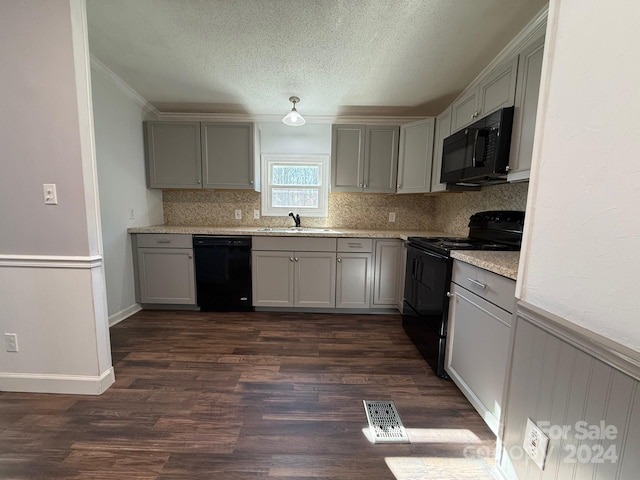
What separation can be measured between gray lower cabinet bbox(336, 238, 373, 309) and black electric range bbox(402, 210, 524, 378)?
50cm

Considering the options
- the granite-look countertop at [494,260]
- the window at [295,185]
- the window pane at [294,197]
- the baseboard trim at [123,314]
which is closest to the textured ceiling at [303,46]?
the window at [295,185]

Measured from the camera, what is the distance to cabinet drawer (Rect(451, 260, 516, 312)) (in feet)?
4.02

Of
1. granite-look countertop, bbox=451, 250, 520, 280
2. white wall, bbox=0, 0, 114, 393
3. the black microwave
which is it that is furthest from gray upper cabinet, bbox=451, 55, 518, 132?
white wall, bbox=0, 0, 114, 393

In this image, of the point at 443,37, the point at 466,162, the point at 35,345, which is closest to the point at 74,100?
the point at 35,345

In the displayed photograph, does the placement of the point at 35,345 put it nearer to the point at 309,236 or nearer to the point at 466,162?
the point at 309,236

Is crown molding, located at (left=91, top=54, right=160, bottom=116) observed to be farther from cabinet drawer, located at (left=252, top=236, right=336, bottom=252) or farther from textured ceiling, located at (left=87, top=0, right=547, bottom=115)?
cabinet drawer, located at (left=252, top=236, right=336, bottom=252)

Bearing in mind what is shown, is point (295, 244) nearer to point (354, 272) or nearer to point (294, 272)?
point (294, 272)

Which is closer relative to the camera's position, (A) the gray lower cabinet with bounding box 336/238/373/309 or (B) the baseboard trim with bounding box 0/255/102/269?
(B) the baseboard trim with bounding box 0/255/102/269

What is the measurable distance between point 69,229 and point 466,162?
268cm

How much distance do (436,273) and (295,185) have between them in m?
2.12

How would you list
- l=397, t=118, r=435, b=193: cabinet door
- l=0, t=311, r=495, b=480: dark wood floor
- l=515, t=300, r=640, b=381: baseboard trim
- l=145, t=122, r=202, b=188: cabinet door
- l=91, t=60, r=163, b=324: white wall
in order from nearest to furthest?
1. l=515, t=300, r=640, b=381: baseboard trim
2. l=0, t=311, r=495, b=480: dark wood floor
3. l=91, t=60, r=163, b=324: white wall
4. l=397, t=118, r=435, b=193: cabinet door
5. l=145, t=122, r=202, b=188: cabinet door

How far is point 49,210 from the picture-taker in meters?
1.46

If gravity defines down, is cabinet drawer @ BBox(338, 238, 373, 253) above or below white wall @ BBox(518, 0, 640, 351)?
below

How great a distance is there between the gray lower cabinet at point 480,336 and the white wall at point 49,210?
2279mm
